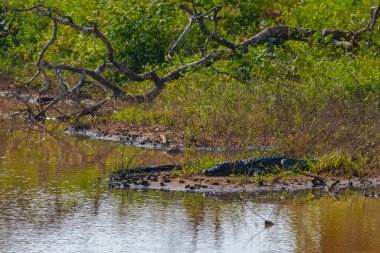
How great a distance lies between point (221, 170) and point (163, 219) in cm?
229

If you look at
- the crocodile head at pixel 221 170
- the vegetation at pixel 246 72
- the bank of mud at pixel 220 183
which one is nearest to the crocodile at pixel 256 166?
the crocodile head at pixel 221 170

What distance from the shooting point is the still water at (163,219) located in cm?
800

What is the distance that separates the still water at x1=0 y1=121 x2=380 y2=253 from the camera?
26.2 ft

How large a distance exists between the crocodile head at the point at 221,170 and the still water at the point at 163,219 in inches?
32.2

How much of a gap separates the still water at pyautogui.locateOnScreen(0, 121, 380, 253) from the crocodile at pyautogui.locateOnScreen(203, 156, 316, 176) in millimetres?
765

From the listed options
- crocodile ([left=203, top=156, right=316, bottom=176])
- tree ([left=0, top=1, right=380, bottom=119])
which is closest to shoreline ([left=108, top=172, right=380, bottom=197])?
crocodile ([left=203, top=156, right=316, bottom=176])

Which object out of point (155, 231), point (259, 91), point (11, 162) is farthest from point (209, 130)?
point (155, 231)

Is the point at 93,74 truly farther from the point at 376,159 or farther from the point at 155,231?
the point at 155,231

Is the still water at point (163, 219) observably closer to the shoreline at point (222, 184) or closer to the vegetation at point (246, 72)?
the shoreline at point (222, 184)

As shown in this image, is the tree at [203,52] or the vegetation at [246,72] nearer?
the vegetation at [246,72]

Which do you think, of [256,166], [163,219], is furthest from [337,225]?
[256,166]

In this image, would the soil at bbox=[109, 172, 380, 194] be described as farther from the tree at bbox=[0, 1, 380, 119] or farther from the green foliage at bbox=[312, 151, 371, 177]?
the tree at bbox=[0, 1, 380, 119]

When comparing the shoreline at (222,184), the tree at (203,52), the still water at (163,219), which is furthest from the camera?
the tree at (203,52)

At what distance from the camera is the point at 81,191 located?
10.6 m
